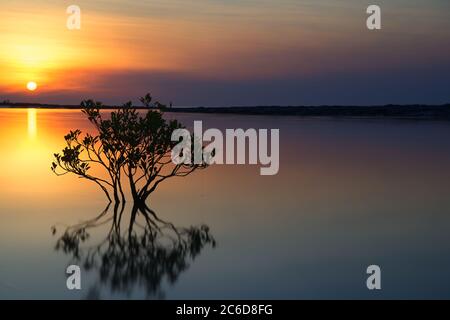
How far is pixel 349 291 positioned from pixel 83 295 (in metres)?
5.52

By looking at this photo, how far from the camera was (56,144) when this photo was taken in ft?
173

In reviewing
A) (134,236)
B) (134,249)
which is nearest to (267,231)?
(134,236)

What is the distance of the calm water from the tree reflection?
11cm

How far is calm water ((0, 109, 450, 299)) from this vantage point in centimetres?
1492

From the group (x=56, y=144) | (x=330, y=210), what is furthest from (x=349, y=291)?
(x=56, y=144)

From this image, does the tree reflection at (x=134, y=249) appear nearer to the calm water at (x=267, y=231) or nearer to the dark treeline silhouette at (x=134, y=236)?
the dark treeline silhouette at (x=134, y=236)

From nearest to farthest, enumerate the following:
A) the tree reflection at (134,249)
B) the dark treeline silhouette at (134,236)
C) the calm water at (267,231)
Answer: the calm water at (267,231), the tree reflection at (134,249), the dark treeline silhouette at (134,236)

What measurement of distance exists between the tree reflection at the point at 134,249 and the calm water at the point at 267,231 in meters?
0.11

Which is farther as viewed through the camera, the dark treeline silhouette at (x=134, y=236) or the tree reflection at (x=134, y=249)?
the dark treeline silhouette at (x=134, y=236)

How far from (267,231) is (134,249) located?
4.33 meters

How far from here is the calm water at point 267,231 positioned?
587 inches

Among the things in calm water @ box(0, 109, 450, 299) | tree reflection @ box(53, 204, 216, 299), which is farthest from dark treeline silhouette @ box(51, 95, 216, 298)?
calm water @ box(0, 109, 450, 299)

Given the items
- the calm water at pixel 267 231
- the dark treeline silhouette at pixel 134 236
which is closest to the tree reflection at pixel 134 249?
the dark treeline silhouette at pixel 134 236
